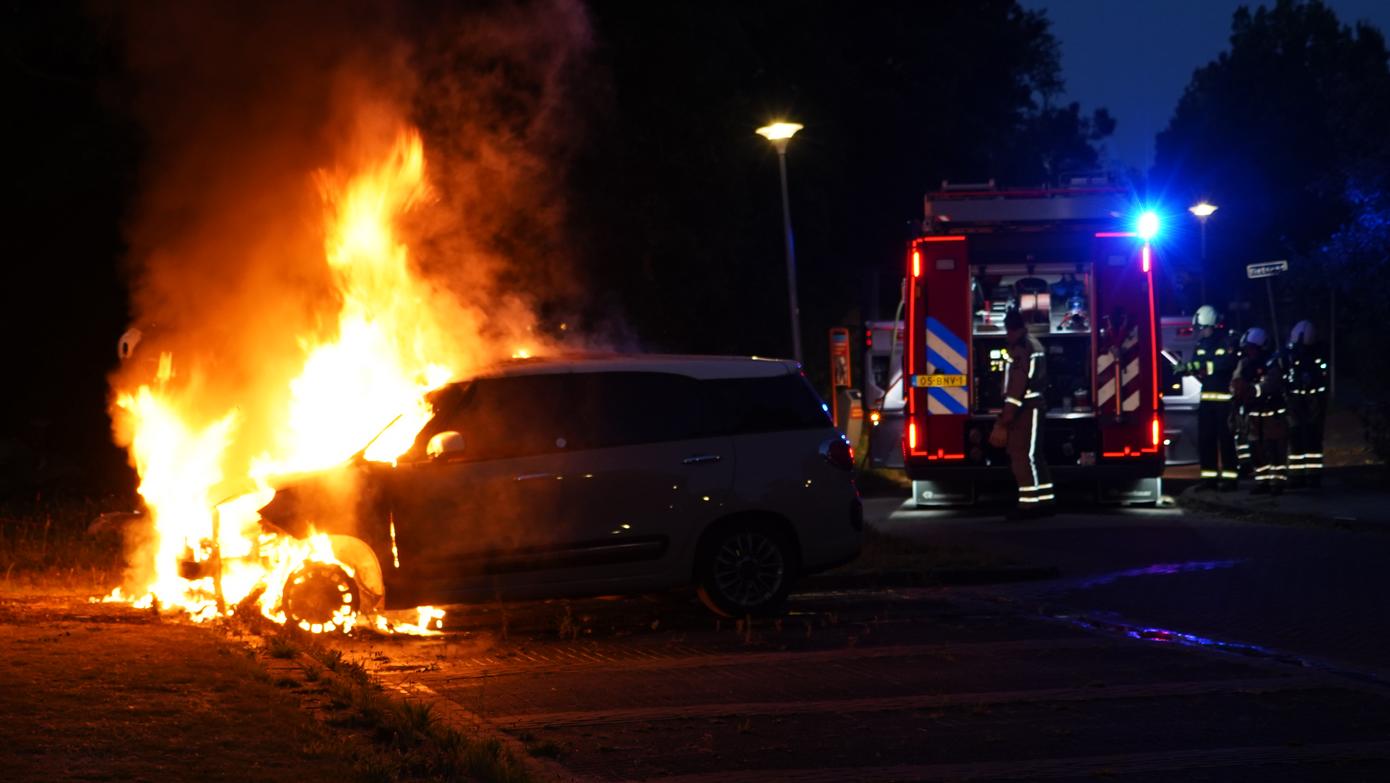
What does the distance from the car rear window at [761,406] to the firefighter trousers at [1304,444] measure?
10898 millimetres

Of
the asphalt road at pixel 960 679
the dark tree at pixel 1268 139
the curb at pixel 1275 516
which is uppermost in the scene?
the dark tree at pixel 1268 139

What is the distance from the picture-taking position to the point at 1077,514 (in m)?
19.8

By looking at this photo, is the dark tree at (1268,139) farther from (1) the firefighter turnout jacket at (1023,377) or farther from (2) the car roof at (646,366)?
(2) the car roof at (646,366)

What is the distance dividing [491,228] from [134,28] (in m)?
3.95

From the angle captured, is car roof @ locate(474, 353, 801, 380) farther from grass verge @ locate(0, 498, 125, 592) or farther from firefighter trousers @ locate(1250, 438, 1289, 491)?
firefighter trousers @ locate(1250, 438, 1289, 491)

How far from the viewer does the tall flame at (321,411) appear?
39.4 ft

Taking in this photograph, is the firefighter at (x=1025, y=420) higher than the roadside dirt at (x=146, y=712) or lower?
higher

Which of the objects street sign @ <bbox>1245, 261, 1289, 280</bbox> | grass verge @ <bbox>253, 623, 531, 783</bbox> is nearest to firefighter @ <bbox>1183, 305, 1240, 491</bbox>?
street sign @ <bbox>1245, 261, 1289, 280</bbox>

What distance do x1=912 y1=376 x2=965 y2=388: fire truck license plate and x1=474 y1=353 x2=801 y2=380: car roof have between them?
707 cm

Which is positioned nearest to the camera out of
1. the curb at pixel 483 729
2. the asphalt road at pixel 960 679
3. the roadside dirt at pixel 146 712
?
the roadside dirt at pixel 146 712

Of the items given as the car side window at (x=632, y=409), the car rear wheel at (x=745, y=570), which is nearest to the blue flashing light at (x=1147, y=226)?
the car rear wheel at (x=745, y=570)

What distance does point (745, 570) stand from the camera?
1218 cm

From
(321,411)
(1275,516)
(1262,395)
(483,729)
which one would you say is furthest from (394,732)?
(1262,395)

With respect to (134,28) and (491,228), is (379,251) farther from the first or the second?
(134,28)
